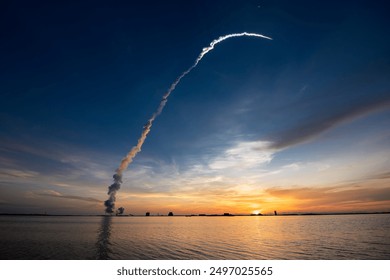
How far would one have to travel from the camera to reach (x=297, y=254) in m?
43.5

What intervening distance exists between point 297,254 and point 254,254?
7.71m

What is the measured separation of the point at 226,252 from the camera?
45.6 m
